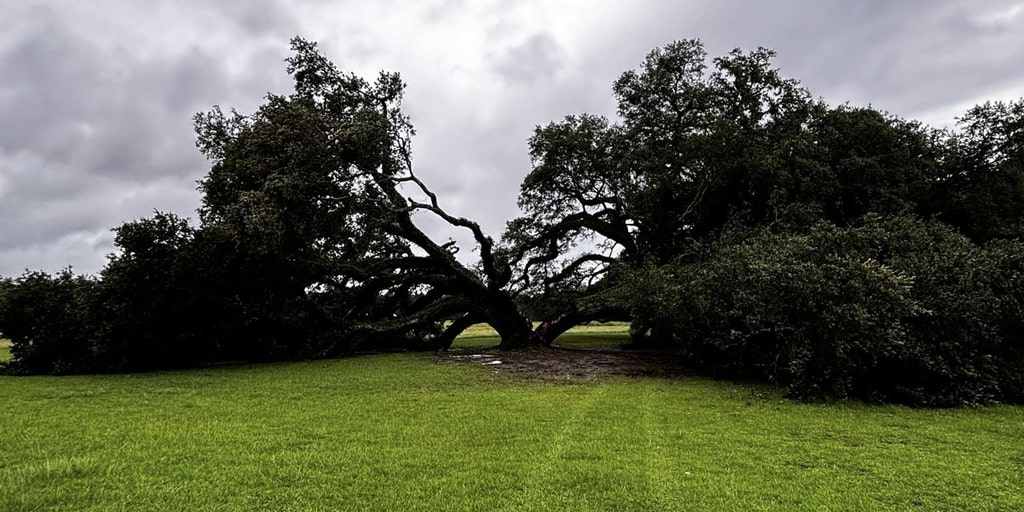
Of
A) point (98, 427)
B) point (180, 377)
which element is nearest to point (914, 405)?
point (98, 427)

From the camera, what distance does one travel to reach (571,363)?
1689 cm

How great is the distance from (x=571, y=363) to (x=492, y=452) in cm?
1092

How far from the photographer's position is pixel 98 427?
23.7 feet

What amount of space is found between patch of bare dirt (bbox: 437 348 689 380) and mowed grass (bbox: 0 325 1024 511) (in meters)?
3.50

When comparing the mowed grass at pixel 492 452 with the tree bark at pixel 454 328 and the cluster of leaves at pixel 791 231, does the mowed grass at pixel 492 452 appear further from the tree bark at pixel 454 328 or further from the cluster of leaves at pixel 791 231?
the tree bark at pixel 454 328

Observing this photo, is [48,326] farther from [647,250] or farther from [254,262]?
[647,250]

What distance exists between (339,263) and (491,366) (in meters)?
7.71

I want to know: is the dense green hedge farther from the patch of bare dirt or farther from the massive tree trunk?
the massive tree trunk

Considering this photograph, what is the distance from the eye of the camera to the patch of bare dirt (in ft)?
46.8

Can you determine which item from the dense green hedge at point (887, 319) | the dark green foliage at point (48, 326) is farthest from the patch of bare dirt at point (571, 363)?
the dark green foliage at point (48, 326)

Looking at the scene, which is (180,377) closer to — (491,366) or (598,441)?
(491,366)

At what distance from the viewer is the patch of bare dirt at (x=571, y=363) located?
14.3m

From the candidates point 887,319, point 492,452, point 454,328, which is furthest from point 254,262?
point 887,319

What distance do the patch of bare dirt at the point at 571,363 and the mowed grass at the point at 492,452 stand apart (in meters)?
3.50
